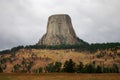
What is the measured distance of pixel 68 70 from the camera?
84.9 meters

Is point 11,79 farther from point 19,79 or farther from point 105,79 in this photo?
point 105,79

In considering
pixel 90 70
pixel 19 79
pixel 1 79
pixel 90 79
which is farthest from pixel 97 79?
pixel 90 70

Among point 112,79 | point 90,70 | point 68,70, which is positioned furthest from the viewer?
point 90,70

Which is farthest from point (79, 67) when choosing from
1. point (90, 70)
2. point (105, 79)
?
point (105, 79)

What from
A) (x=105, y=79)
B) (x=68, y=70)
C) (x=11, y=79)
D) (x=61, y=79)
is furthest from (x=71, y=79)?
(x=68, y=70)

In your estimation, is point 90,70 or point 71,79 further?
point 90,70

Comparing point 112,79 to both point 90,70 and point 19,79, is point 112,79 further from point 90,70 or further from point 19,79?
point 90,70

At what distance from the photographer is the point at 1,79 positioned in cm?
4797

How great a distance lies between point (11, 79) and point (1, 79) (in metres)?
1.66

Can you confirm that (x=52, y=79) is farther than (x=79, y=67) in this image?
No

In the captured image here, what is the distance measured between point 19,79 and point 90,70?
1829 inches

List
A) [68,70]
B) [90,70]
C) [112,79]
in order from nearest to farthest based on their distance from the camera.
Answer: [112,79]
[68,70]
[90,70]

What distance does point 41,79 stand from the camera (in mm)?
45906

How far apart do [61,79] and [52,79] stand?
66.9 inches
